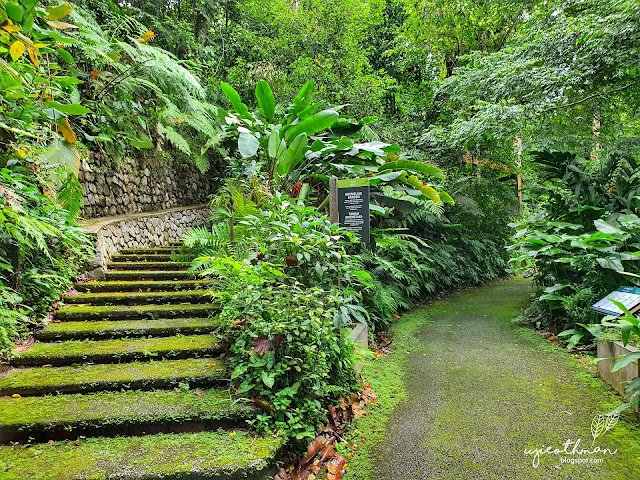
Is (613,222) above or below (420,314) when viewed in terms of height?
above

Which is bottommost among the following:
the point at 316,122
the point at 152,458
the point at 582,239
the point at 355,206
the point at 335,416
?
the point at 335,416

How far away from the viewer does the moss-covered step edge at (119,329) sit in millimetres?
3240

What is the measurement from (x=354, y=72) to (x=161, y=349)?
19.9 ft

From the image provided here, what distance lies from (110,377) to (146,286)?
175 centimetres

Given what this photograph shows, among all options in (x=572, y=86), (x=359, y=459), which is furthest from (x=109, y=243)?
(x=572, y=86)

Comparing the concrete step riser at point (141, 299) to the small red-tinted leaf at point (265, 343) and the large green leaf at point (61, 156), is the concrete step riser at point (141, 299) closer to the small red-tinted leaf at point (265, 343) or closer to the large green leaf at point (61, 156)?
the large green leaf at point (61, 156)

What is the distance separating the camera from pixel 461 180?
7.66m

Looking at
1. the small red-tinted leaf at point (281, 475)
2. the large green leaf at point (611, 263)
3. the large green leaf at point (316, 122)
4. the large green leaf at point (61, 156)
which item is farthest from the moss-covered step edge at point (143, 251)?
the large green leaf at point (611, 263)

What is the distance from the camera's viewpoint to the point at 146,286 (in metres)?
4.28

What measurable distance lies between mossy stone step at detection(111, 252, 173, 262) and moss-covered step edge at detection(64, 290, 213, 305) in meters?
1.32

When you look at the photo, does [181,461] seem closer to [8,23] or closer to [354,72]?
[8,23]

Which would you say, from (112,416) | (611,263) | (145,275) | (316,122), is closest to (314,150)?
(316,122)

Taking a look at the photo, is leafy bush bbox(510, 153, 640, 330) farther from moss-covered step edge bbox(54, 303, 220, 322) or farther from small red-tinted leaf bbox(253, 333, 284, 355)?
moss-covered step edge bbox(54, 303, 220, 322)

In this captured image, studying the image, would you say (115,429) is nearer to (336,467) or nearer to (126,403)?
(126,403)
